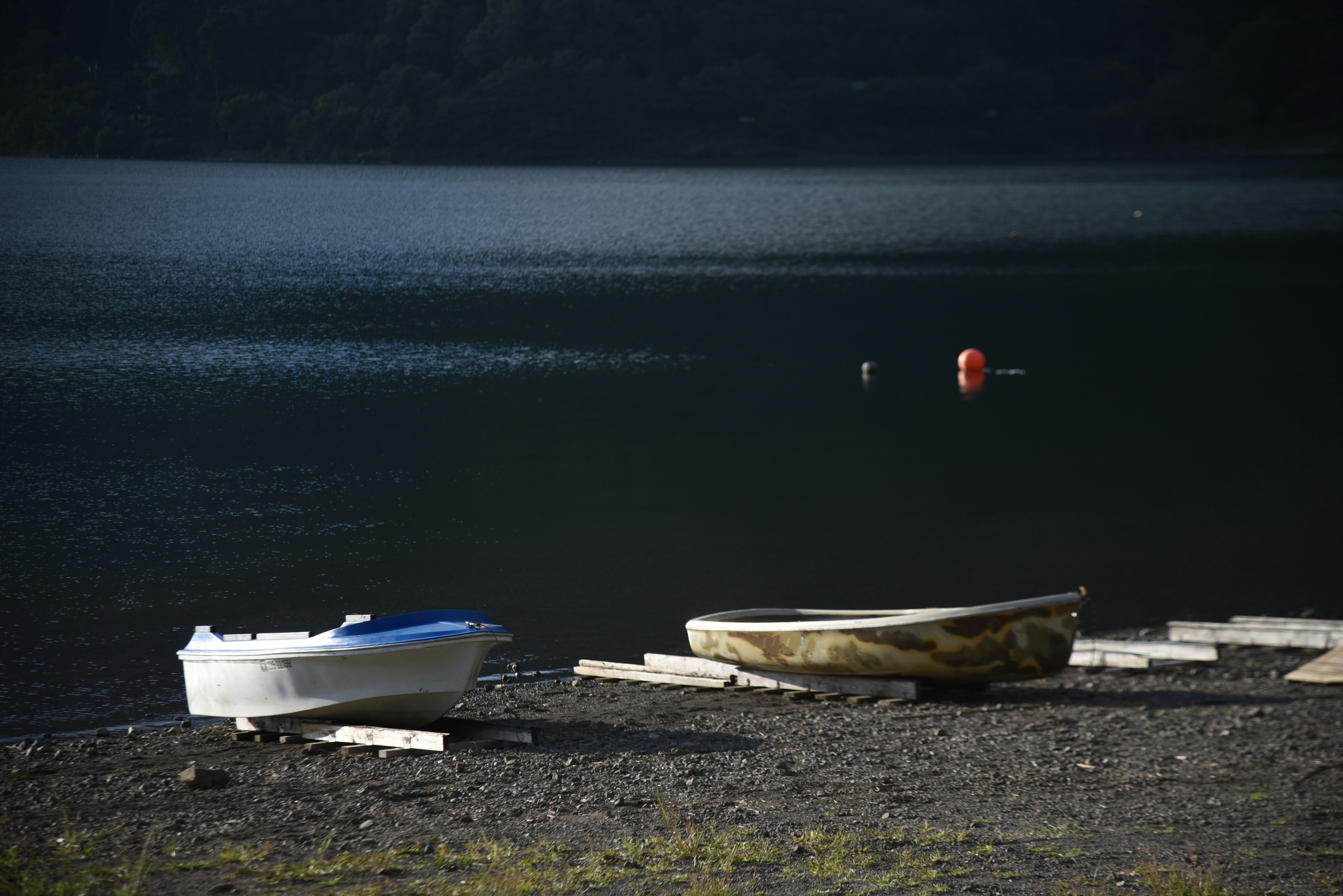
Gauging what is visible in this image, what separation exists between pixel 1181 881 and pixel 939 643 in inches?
177

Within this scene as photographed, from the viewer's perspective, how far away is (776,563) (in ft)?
57.9

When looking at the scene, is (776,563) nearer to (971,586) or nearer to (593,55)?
(971,586)

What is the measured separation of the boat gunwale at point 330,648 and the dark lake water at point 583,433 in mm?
2156

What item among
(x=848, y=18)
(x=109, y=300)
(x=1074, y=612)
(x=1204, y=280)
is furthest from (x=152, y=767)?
(x=848, y=18)

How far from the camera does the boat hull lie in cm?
982

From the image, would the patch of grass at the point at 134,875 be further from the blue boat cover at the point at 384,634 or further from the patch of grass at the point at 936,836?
the patch of grass at the point at 936,836

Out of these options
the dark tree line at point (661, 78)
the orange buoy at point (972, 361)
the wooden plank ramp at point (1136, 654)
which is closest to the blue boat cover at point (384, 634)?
the wooden plank ramp at point (1136, 654)

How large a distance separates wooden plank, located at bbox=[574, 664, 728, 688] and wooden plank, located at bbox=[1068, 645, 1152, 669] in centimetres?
367

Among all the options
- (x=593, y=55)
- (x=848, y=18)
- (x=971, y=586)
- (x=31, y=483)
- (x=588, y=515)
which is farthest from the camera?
(x=848, y=18)

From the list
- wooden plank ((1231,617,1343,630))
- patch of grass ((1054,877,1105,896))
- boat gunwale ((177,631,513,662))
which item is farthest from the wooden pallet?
wooden plank ((1231,617,1343,630))

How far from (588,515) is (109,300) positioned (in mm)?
27155

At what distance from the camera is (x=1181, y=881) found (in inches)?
258

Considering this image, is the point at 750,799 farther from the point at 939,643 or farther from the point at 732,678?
the point at 732,678

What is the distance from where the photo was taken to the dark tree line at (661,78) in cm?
3909
